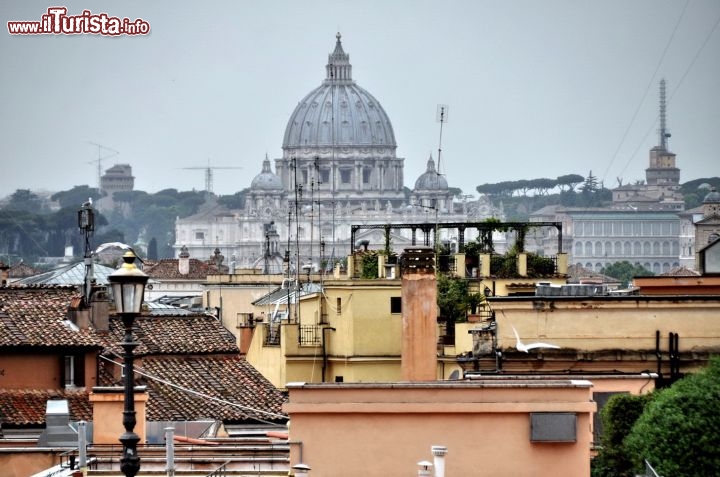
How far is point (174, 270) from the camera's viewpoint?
83125 millimetres

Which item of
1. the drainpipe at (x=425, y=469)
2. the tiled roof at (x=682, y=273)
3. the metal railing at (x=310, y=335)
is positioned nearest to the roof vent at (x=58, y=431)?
the drainpipe at (x=425, y=469)

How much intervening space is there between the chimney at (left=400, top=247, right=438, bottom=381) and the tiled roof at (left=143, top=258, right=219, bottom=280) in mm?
63519

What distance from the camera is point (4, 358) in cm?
1753

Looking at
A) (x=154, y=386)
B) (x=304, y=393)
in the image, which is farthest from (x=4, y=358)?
(x=304, y=393)

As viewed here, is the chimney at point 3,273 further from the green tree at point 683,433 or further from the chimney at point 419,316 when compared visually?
the green tree at point 683,433

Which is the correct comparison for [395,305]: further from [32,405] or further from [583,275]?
[583,275]

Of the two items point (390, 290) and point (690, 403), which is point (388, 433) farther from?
point (390, 290)

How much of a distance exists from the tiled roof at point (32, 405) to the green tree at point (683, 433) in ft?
19.2

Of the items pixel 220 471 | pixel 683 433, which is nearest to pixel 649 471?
pixel 683 433

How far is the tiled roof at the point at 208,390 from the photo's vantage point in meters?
17.8

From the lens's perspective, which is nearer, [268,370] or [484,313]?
[484,313]

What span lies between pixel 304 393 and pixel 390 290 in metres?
10.7

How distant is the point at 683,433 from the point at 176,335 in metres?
10.2

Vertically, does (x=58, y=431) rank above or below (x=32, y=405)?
below
